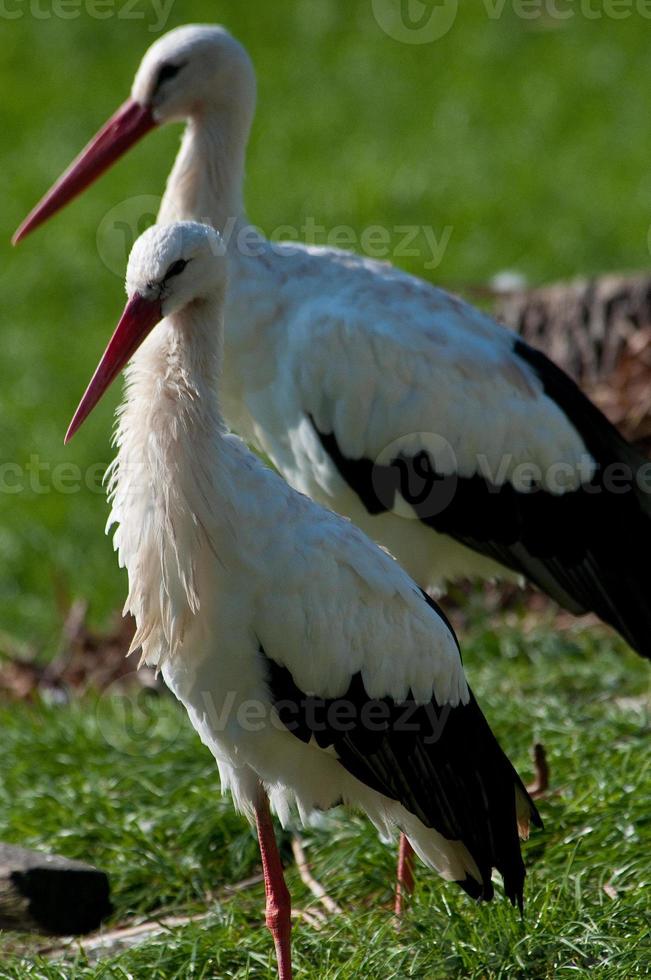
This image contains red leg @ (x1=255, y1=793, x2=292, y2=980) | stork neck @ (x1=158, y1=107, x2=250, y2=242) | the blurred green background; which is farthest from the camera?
the blurred green background

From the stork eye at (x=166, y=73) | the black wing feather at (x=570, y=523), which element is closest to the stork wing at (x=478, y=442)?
the black wing feather at (x=570, y=523)

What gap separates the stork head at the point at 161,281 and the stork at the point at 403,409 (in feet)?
3.93

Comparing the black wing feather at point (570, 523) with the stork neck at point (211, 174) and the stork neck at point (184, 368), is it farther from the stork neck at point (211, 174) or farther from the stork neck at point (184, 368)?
the stork neck at point (184, 368)

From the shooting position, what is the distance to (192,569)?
141 inches

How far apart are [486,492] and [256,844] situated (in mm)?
→ 1326

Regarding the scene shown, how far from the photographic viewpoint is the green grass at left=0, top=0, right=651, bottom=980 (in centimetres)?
405

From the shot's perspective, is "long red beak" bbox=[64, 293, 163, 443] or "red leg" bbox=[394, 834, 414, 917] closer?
"long red beak" bbox=[64, 293, 163, 443]

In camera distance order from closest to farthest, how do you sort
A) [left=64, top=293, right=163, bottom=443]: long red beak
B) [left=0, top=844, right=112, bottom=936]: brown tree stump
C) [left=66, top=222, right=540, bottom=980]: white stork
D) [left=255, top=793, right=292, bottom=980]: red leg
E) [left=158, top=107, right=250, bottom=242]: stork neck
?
1. [left=66, top=222, right=540, bottom=980]: white stork
2. [left=64, top=293, right=163, bottom=443]: long red beak
3. [left=255, top=793, right=292, bottom=980]: red leg
4. [left=0, top=844, right=112, bottom=936]: brown tree stump
5. [left=158, top=107, right=250, bottom=242]: stork neck

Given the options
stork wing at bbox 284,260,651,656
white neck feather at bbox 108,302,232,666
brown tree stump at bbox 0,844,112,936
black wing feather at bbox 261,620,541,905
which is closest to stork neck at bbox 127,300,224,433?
white neck feather at bbox 108,302,232,666

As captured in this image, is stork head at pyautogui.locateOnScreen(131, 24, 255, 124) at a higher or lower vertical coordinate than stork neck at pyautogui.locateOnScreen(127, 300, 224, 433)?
higher

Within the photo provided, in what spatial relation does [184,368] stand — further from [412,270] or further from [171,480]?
[412,270]

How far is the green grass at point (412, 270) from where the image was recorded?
159 inches

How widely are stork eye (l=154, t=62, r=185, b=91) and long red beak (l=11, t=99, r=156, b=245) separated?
12cm

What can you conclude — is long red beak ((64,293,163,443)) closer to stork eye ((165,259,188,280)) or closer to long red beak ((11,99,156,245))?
stork eye ((165,259,188,280))
